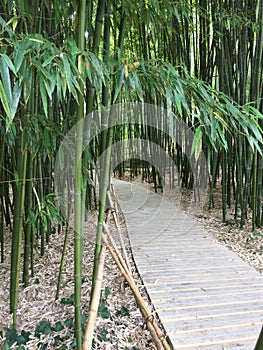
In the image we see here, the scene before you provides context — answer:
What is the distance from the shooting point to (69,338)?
150 centimetres

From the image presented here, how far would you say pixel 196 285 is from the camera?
6.33 ft

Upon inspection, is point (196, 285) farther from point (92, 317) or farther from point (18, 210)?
point (18, 210)

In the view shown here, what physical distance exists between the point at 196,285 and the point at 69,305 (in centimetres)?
75

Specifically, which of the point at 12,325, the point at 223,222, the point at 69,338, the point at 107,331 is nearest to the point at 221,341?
the point at 107,331

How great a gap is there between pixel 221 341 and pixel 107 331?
0.53m

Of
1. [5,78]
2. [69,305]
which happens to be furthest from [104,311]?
[5,78]

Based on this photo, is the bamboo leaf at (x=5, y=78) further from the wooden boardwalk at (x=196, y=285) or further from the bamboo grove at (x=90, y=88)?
the wooden boardwalk at (x=196, y=285)

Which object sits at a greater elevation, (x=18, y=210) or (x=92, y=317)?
(x=18, y=210)

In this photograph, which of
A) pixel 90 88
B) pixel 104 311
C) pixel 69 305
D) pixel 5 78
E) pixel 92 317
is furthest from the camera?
pixel 69 305

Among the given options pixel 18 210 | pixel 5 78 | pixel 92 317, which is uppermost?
pixel 5 78

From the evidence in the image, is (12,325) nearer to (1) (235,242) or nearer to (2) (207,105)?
(2) (207,105)

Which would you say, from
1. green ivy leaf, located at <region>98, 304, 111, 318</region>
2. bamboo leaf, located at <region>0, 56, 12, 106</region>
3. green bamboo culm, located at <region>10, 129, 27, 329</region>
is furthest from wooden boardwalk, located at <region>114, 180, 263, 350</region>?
bamboo leaf, located at <region>0, 56, 12, 106</region>

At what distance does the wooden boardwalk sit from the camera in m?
1.49

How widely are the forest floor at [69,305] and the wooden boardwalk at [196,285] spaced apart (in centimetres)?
12
